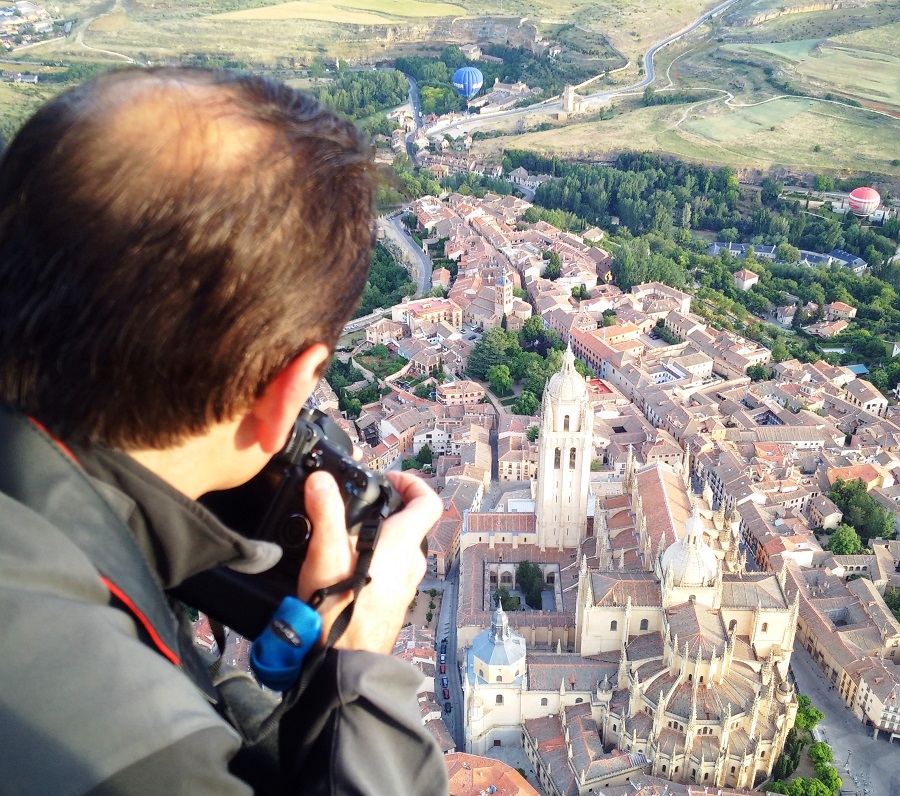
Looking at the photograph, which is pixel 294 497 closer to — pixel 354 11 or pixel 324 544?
pixel 324 544

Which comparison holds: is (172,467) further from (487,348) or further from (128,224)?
(487,348)

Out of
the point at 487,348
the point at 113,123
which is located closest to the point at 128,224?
the point at 113,123

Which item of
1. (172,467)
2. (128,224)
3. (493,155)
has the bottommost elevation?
(493,155)

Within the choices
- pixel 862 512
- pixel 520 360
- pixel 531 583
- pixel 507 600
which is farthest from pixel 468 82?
pixel 507 600

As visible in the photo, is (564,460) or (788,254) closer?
(564,460)

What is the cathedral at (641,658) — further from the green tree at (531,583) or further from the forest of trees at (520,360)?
the forest of trees at (520,360)

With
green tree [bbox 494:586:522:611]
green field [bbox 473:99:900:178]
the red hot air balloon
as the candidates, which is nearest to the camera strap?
green tree [bbox 494:586:522:611]

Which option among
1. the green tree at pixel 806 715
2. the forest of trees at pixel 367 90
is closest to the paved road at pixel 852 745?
the green tree at pixel 806 715
